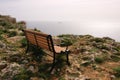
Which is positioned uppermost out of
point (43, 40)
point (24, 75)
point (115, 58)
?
point (43, 40)

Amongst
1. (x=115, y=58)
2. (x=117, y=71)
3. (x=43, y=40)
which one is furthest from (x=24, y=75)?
(x=115, y=58)

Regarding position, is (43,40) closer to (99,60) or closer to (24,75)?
(24,75)

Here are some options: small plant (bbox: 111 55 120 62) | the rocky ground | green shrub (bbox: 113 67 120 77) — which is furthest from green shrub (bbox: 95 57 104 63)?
green shrub (bbox: 113 67 120 77)

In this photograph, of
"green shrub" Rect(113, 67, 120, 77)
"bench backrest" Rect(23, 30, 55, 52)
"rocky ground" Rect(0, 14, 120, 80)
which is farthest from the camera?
"green shrub" Rect(113, 67, 120, 77)

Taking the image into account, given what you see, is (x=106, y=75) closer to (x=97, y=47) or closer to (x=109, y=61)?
(x=109, y=61)

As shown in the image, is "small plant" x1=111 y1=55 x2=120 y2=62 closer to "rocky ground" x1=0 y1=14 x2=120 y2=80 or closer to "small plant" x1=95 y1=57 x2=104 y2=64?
"rocky ground" x1=0 y1=14 x2=120 y2=80

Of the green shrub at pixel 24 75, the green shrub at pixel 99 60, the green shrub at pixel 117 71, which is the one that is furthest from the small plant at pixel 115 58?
the green shrub at pixel 24 75

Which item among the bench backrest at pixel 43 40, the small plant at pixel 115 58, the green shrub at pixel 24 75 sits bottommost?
the green shrub at pixel 24 75

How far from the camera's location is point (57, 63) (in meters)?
9.47

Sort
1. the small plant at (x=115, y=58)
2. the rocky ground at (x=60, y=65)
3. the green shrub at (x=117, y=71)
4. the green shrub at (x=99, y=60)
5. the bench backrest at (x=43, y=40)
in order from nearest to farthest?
the bench backrest at (x=43, y=40) < the rocky ground at (x=60, y=65) < the green shrub at (x=117, y=71) < the green shrub at (x=99, y=60) < the small plant at (x=115, y=58)

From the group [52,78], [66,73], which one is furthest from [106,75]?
[52,78]

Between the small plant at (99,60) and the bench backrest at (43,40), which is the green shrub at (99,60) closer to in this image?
the small plant at (99,60)

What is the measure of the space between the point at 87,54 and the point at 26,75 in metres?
3.99

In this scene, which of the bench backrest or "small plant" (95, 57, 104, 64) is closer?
the bench backrest
